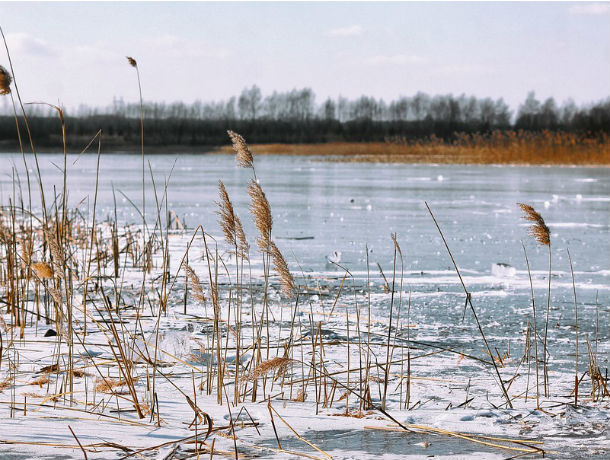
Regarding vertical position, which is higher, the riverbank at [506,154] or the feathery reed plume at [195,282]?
the riverbank at [506,154]

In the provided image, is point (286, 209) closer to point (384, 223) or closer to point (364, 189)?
point (384, 223)

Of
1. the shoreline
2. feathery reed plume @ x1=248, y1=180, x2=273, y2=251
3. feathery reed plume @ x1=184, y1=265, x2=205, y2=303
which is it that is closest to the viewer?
feathery reed plume @ x1=248, y1=180, x2=273, y2=251

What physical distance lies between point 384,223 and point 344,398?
241 inches

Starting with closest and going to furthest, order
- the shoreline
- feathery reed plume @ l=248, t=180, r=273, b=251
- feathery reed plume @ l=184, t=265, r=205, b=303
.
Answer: feathery reed plume @ l=248, t=180, r=273, b=251
feathery reed plume @ l=184, t=265, r=205, b=303
the shoreline

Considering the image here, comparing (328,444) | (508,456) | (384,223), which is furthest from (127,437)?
(384,223)

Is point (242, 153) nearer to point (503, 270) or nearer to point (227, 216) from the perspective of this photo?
point (227, 216)

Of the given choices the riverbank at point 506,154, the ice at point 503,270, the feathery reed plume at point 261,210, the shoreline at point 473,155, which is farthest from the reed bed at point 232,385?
the riverbank at point 506,154

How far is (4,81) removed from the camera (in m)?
2.42

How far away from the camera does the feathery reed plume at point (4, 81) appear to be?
7.89ft

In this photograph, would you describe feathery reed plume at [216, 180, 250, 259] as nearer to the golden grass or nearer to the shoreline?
the shoreline

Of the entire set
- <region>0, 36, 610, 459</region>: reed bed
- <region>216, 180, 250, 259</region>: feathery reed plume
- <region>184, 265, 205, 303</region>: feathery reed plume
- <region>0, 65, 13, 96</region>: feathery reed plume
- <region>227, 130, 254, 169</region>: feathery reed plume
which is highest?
<region>0, 65, 13, 96</region>: feathery reed plume

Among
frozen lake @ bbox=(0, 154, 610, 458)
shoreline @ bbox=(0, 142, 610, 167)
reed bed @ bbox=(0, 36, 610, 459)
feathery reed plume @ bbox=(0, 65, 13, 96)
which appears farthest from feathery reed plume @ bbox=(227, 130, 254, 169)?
shoreline @ bbox=(0, 142, 610, 167)

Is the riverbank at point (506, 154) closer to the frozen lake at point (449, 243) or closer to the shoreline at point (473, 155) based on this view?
the shoreline at point (473, 155)

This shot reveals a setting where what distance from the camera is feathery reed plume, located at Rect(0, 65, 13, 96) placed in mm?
2406
